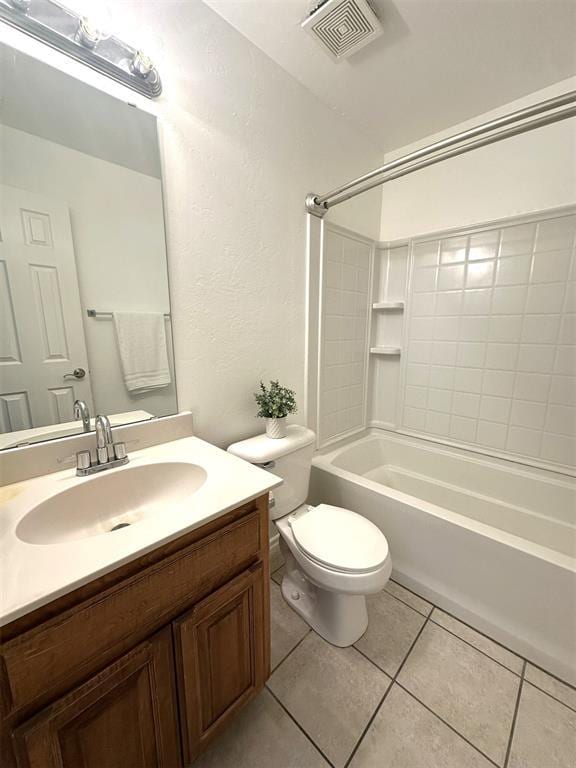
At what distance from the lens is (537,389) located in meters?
1.68

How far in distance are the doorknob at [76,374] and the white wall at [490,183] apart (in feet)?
6.55

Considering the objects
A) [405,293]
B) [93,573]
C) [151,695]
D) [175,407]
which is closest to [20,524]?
[93,573]

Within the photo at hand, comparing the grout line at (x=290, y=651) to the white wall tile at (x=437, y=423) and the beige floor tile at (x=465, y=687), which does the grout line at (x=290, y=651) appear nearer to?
the beige floor tile at (x=465, y=687)

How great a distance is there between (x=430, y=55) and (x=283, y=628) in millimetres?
2517

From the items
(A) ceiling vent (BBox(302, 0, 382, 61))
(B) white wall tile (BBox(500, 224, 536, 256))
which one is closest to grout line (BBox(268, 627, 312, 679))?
(B) white wall tile (BBox(500, 224, 536, 256))

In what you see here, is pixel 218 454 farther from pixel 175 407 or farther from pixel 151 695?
pixel 151 695

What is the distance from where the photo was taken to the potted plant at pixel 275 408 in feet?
4.58

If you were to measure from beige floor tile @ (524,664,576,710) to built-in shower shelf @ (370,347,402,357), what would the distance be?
1.61 m

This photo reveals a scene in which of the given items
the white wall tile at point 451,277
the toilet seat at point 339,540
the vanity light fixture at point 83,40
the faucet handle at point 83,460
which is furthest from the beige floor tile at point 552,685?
the vanity light fixture at point 83,40

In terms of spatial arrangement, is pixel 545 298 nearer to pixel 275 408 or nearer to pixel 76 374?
pixel 275 408

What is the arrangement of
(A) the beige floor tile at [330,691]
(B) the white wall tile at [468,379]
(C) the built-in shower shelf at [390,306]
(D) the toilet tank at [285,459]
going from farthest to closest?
(C) the built-in shower shelf at [390,306]
(B) the white wall tile at [468,379]
(D) the toilet tank at [285,459]
(A) the beige floor tile at [330,691]

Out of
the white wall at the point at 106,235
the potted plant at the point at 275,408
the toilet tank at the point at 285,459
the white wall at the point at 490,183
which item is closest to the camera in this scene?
the white wall at the point at 106,235

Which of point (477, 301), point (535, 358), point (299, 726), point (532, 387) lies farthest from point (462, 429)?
point (299, 726)

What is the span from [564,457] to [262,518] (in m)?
1.72
